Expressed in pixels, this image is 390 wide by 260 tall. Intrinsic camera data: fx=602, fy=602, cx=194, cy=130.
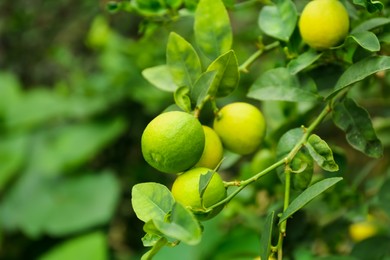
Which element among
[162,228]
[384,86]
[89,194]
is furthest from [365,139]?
[89,194]

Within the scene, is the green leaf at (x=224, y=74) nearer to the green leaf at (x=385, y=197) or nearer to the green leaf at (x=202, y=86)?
the green leaf at (x=202, y=86)

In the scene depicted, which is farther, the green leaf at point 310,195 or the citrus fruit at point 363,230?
the citrus fruit at point 363,230

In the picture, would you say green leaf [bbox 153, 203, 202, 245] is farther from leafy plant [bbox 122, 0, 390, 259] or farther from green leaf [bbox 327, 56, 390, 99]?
green leaf [bbox 327, 56, 390, 99]

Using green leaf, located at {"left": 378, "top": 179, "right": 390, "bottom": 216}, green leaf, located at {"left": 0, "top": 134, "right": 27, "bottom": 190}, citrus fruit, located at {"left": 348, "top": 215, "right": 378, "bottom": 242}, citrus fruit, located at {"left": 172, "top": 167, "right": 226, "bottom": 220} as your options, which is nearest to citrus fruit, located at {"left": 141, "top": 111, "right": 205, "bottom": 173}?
citrus fruit, located at {"left": 172, "top": 167, "right": 226, "bottom": 220}

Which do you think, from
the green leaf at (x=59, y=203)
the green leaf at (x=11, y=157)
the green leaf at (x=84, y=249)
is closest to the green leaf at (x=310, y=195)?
the green leaf at (x=84, y=249)

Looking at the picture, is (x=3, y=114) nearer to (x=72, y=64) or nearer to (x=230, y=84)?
(x=72, y=64)

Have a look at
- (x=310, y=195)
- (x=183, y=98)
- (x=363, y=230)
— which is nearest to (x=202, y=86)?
(x=183, y=98)

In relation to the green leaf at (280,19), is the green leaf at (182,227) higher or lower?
lower

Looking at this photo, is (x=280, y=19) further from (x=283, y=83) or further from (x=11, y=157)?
(x=11, y=157)
